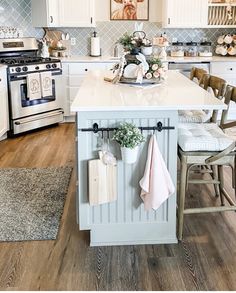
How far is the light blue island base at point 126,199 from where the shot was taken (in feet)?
8.62

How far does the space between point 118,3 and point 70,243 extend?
15.2ft

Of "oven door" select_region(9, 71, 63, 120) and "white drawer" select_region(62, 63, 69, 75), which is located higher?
"white drawer" select_region(62, 63, 69, 75)

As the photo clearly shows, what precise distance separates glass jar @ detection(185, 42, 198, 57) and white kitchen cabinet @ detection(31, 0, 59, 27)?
2.03 meters

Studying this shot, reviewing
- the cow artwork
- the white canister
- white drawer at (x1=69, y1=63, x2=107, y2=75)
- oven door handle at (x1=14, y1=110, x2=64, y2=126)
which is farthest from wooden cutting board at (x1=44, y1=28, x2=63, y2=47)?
oven door handle at (x1=14, y1=110, x2=64, y2=126)

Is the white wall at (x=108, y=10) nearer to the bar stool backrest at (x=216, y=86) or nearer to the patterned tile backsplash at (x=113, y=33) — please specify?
the patterned tile backsplash at (x=113, y=33)

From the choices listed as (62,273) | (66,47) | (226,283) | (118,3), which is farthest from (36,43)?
(226,283)

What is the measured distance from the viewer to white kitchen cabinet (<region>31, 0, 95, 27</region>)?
6.11 metres

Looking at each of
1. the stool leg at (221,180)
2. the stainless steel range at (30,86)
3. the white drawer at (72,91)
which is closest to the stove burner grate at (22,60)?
the stainless steel range at (30,86)

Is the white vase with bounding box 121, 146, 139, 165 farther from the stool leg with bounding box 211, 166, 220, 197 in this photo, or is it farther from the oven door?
the oven door

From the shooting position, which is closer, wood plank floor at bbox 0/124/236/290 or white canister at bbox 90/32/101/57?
wood plank floor at bbox 0/124/236/290

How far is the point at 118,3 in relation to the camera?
6500 mm

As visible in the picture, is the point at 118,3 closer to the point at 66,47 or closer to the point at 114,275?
the point at 66,47

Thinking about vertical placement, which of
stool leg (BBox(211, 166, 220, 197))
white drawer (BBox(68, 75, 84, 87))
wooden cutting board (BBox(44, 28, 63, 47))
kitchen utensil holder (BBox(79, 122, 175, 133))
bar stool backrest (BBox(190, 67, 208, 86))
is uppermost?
wooden cutting board (BBox(44, 28, 63, 47))

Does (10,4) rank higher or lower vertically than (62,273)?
higher
